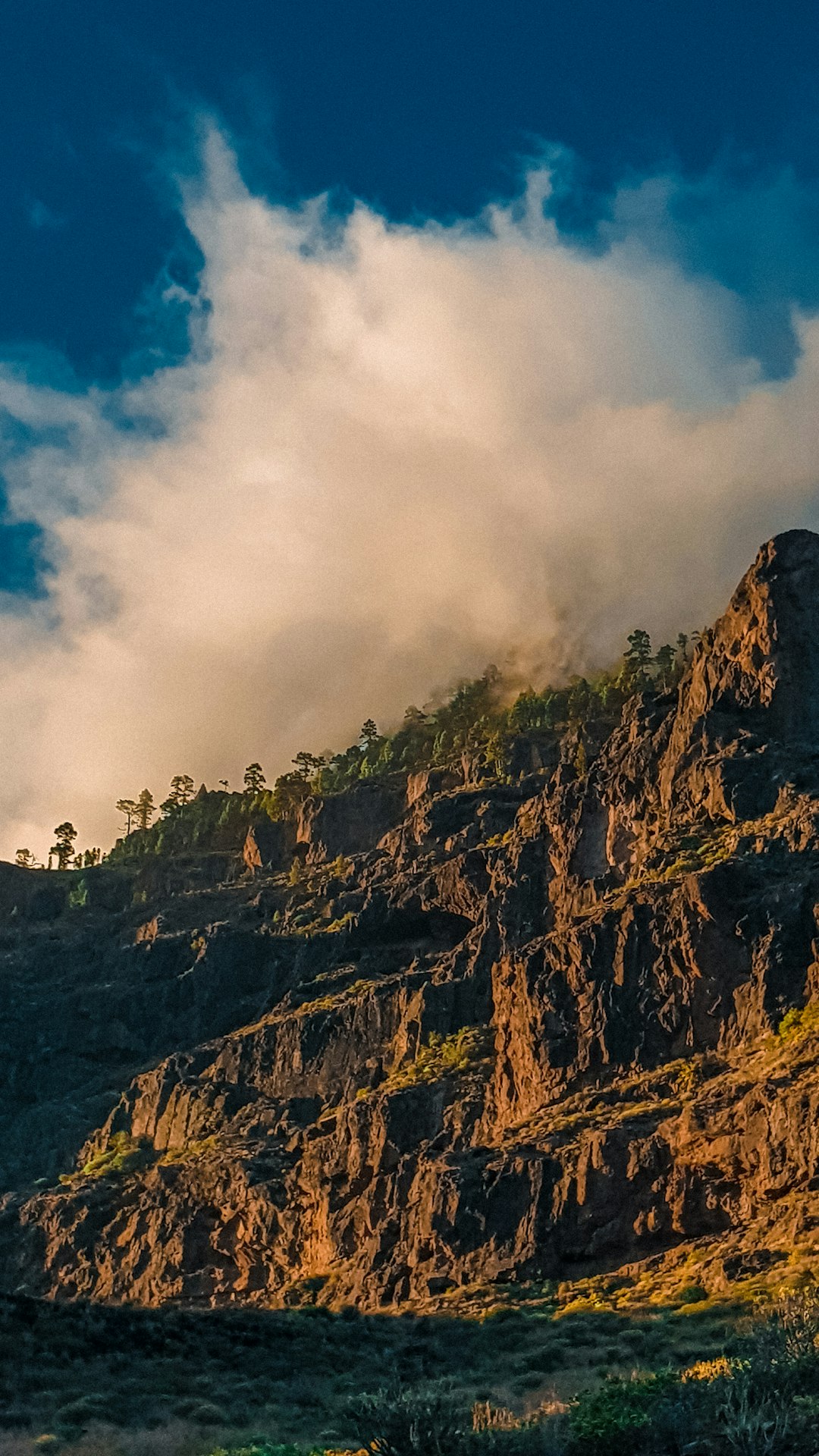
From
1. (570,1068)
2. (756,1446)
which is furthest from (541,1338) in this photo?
(756,1446)

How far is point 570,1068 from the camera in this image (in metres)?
76.6

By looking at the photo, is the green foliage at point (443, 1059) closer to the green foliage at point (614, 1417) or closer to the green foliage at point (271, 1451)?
the green foliage at point (271, 1451)

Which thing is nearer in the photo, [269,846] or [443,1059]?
[443,1059]

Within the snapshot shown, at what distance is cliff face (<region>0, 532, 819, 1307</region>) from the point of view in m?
65.1

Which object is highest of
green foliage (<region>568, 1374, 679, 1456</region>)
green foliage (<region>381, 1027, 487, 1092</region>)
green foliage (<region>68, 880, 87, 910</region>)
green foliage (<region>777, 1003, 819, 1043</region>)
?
green foliage (<region>68, 880, 87, 910</region>)

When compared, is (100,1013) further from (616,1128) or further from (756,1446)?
(756,1446)

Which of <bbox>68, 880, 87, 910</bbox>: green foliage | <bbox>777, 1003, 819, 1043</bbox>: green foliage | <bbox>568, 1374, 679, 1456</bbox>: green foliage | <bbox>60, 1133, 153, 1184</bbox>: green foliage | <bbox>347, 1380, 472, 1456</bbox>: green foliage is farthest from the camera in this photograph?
<bbox>68, 880, 87, 910</bbox>: green foliage

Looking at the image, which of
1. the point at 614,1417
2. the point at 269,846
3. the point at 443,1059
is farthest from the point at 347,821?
the point at 614,1417

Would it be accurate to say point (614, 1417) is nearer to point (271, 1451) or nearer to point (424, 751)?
point (271, 1451)

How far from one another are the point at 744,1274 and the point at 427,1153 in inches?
1098

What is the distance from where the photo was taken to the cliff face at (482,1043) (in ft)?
214

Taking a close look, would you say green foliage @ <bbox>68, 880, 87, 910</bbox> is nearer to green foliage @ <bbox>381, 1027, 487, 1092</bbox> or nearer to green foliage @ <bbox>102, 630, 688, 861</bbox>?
green foliage @ <bbox>102, 630, 688, 861</bbox>

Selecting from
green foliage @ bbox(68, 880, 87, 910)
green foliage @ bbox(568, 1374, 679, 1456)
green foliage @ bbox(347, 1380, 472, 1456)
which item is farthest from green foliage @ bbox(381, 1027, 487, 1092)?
green foliage @ bbox(347, 1380, 472, 1456)

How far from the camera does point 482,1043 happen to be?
290ft
